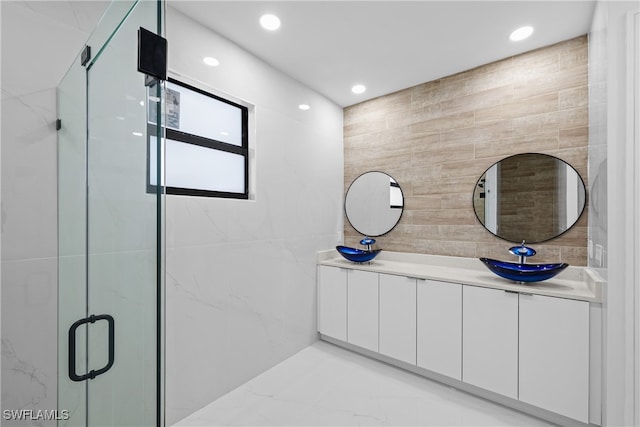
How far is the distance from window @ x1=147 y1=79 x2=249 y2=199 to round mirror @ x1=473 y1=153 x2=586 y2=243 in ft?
6.67

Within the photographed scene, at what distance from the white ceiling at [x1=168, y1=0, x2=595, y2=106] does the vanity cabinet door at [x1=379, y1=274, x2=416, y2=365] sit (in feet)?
5.94

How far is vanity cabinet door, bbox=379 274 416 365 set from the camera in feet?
7.79

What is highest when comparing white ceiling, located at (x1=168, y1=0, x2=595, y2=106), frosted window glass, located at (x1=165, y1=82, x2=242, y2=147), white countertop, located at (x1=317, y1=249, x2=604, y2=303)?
white ceiling, located at (x1=168, y1=0, x2=595, y2=106)

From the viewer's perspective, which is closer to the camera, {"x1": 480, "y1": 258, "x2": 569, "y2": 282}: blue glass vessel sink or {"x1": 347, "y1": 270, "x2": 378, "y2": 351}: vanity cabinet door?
{"x1": 480, "y1": 258, "x2": 569, "y2": 282}: blue glass vessel sink

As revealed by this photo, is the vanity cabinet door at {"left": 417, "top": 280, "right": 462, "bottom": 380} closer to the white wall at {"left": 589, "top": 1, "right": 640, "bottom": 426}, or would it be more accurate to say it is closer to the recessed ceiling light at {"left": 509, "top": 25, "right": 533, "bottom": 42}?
the white wall at {"left": 589, "top": 1, "right": 640, "bottom": 426}

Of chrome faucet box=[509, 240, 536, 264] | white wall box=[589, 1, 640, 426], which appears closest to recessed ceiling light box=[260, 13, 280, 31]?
white wall box=[589, 1, 640, 426]

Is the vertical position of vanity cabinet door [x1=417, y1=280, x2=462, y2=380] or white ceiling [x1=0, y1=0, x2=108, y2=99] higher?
white ceiling [x1=0, y1=0, x2=108, y2=99]

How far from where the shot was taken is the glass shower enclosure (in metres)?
0.71

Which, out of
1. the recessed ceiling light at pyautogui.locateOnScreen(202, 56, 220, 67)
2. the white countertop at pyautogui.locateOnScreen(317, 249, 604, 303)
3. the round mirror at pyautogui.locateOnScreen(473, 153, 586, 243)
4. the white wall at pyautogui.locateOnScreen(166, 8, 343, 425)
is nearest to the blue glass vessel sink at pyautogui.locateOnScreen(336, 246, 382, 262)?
the white countertop at pyautogui.locateOnScreen(317, 249, 604, 303)

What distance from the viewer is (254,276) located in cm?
234

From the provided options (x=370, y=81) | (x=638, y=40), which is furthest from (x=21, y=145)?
(x=638, y=40)

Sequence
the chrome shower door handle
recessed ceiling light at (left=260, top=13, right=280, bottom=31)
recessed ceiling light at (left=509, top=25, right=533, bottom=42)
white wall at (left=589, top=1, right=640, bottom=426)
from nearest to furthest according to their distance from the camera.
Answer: the chrome shower door handle → white wall at (left=589, top=1, right=640, bottom=426) → recessed ceiling light at (left=260, top=13, right=280, bottom=31) → recessed ceiling light at (left=509, top=25, right=533, bottom=42)

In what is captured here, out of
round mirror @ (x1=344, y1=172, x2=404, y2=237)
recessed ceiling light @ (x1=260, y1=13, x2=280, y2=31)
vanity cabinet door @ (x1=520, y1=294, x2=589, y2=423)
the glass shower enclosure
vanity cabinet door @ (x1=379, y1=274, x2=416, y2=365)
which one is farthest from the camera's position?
round mirror @ (x1=344, y1=172, x2=404, y2=237)

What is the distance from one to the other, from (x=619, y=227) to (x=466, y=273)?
1062 millimetres
